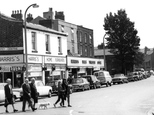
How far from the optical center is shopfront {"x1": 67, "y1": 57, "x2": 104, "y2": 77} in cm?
4722

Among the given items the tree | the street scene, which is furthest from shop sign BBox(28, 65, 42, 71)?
the tree

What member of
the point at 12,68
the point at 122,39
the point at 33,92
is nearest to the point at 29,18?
the point at 12,68

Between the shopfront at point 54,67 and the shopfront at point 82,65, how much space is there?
168 cm

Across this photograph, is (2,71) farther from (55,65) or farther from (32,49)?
(55,65)

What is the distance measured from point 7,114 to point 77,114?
12.0ft

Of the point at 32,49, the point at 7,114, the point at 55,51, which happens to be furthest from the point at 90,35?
the point at 7,114

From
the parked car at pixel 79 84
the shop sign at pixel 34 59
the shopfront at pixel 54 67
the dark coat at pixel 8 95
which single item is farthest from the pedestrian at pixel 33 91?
the shopfront at pixel 54 67

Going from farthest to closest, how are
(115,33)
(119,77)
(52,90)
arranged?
(115,33), (119,77), (52,90)

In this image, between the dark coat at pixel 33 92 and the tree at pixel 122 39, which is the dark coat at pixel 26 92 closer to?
the dark coat at pixel 33 92

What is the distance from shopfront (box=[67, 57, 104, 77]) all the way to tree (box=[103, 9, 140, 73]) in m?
10.3

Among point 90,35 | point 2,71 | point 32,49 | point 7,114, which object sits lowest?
point 7,114

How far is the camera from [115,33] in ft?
240

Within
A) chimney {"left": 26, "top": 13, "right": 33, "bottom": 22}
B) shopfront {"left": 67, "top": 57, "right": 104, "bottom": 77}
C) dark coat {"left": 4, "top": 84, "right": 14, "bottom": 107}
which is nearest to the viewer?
dark coat {"left": 4, "top": 84, "right": 14, "bottom": 107}

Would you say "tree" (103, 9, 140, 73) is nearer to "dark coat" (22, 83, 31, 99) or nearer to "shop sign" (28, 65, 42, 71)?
"shop sign" (28, 65, 42, 71)
